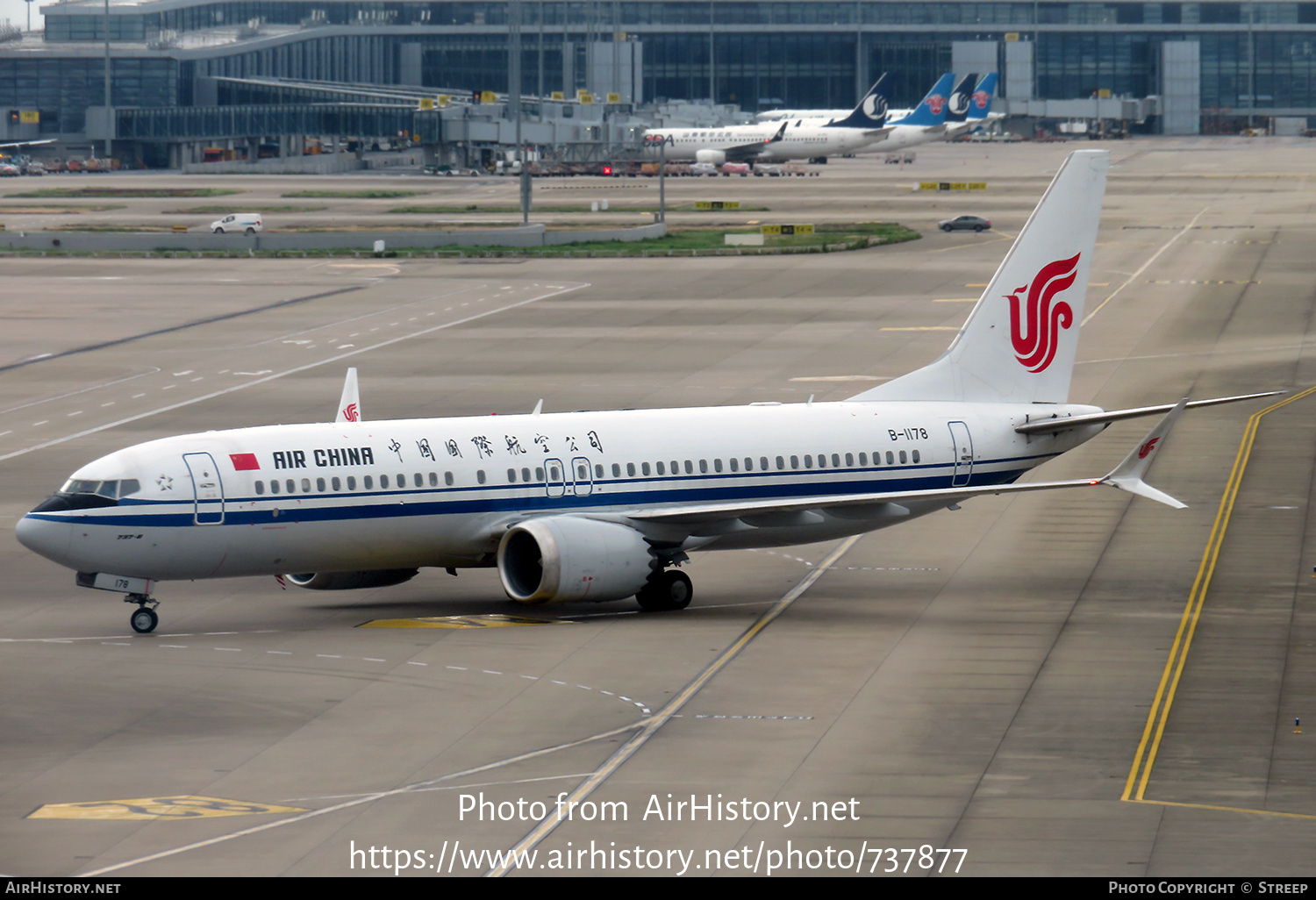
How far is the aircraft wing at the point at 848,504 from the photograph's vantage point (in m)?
37.0

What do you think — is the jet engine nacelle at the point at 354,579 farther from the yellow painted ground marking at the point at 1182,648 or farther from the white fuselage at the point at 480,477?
the yellow painted ground marking at the point at 1182,648

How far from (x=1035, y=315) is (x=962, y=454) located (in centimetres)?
475

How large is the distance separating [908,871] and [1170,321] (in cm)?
7456

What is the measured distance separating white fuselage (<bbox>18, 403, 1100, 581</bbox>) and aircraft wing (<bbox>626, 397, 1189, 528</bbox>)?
233 millimetres

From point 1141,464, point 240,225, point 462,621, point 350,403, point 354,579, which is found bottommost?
point 462,621

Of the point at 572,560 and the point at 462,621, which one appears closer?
the point at 572,560

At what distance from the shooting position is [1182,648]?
36594 millimetres

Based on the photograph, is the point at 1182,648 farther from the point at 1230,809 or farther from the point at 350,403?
the point at 350,403

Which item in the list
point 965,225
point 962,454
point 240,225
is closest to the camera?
point 962,454

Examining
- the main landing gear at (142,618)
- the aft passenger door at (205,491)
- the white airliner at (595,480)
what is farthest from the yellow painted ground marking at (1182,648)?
the main landing gear at (142,618)

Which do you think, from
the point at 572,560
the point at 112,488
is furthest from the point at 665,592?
the point at 112,488

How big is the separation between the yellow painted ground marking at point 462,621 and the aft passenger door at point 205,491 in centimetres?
401

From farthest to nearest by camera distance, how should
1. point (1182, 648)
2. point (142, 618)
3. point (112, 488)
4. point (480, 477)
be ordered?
point (480, 477) < point (142, 618) < point (112, 488) < point (1182, 648)

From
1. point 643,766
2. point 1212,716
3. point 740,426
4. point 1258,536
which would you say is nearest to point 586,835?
point 643,766
